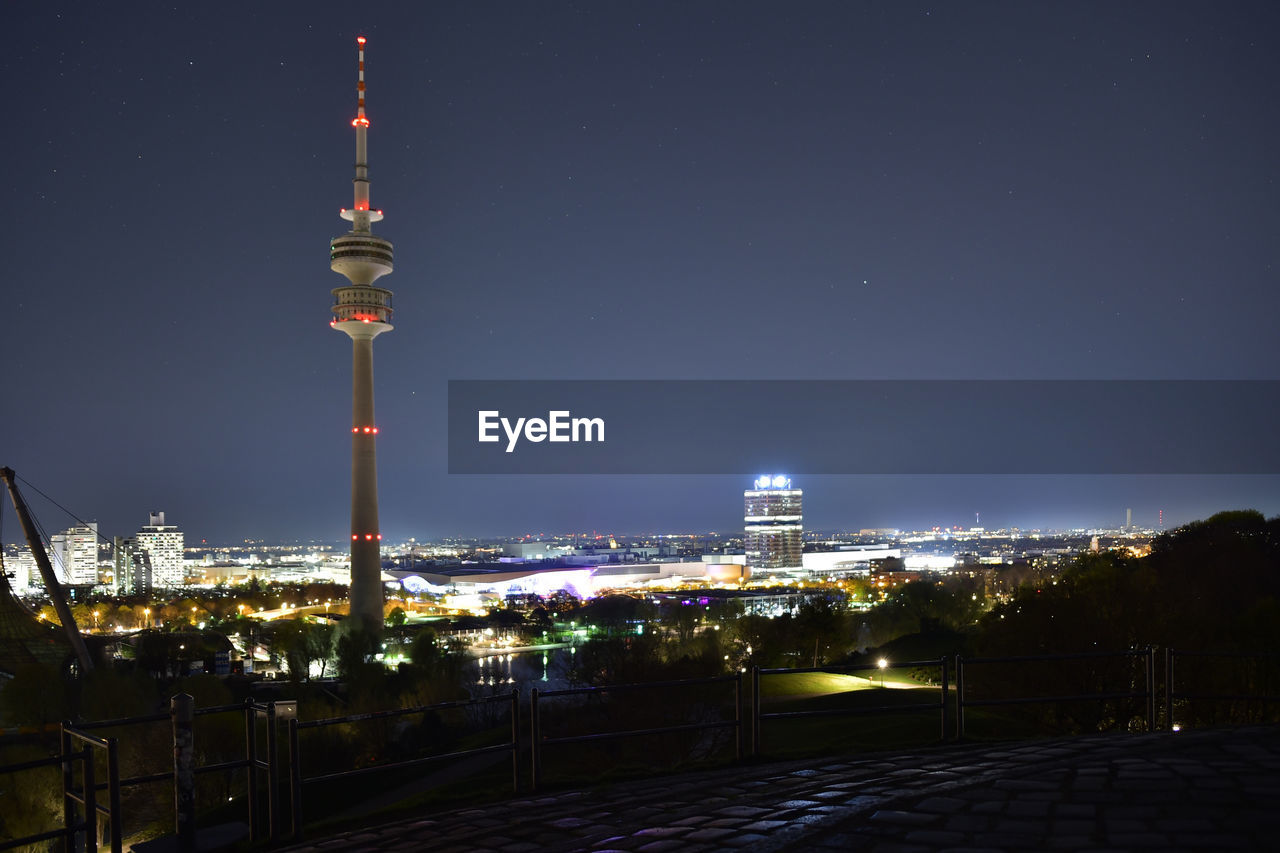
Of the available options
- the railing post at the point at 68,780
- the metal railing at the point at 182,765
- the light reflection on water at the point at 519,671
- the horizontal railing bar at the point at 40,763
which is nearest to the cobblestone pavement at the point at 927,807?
the metal railing at the point at 182,765

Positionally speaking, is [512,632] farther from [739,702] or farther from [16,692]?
[739,702]

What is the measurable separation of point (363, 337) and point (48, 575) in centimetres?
3833

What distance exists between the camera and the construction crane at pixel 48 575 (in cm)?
5862

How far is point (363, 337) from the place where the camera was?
94.1 meters

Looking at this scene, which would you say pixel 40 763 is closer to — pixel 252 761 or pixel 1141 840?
pixel 252 761

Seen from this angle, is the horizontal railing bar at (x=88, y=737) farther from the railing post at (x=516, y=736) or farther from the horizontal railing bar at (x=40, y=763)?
the railing post at (x=516, y=736)

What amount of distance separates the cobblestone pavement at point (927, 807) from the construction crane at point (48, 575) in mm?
57905

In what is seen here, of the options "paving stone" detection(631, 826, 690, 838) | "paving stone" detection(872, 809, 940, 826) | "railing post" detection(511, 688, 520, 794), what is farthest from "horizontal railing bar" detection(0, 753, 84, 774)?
"paving stone" detection(872, 809, 940, 826)

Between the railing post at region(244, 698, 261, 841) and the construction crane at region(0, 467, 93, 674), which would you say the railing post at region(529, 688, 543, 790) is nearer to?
the railing post at region(244, 698, 261, 841)

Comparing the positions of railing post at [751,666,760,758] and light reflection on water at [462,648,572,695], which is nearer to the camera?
railing post at [751,666,760,758]

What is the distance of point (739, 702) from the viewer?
31.1 ft

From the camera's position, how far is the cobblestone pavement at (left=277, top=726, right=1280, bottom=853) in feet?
22.2

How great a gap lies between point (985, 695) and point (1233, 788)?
24.3 metres

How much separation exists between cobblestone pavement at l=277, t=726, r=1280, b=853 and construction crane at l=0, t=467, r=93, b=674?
57.9 metres
